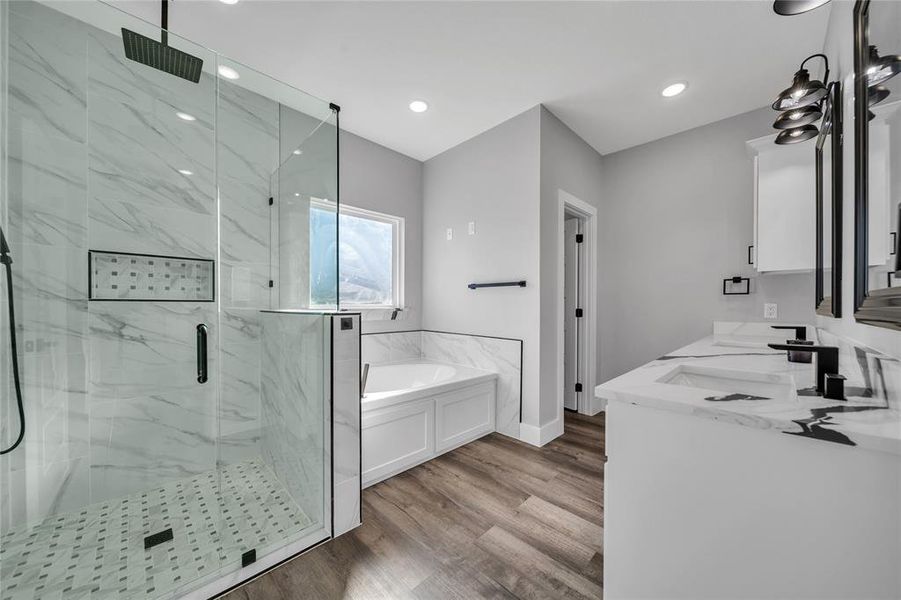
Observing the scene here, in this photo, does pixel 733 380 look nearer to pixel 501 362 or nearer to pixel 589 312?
pixel 501 362

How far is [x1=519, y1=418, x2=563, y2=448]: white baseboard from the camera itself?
2654 millimetres

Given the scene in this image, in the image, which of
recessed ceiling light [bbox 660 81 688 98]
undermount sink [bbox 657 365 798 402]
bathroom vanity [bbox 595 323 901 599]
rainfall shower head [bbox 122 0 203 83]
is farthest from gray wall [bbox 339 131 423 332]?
bathroom vanity [bbox 595 323 901 599]

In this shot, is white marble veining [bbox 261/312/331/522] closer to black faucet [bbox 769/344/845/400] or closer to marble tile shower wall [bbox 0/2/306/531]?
marble tile shower wall [bbox 0/2/306/531]

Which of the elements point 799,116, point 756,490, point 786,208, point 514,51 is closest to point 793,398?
point 756,490

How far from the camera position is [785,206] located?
2.06 meters

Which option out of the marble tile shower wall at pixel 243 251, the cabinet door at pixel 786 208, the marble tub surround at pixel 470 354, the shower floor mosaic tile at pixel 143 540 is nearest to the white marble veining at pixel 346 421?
the shower floor mosaic tile at pixel 143 540

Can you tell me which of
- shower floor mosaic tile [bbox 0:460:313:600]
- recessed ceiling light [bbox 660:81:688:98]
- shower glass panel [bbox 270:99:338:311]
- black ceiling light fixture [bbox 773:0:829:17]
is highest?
recessed ceiling light [bbox 660:81:688:98]

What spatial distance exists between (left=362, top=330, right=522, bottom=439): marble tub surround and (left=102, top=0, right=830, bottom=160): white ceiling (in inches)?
76.4

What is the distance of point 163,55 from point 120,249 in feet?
3.55

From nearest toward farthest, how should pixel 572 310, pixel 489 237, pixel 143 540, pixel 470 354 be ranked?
pixel 143 540 → pixel 489 237 → pixel 470 354 → pixel 572 310

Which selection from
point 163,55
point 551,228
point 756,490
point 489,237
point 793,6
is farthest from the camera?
point 489,237

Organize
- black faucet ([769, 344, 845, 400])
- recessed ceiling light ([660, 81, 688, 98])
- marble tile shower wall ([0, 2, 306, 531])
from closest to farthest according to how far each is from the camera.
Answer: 1. black faucet ([769, 344, 845, 400])
2. marble tile shower wall ([0, 2, 306, 531])
3. recessed ceiling light ([660, 81, 688, 98])

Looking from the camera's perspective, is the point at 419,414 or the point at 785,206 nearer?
the point at 785,206

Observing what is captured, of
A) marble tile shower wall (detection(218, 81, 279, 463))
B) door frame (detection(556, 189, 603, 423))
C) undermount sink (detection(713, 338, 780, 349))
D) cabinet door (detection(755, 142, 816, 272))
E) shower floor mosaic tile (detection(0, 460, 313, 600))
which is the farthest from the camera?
door frame (detection(556, 189, 603, 423))
